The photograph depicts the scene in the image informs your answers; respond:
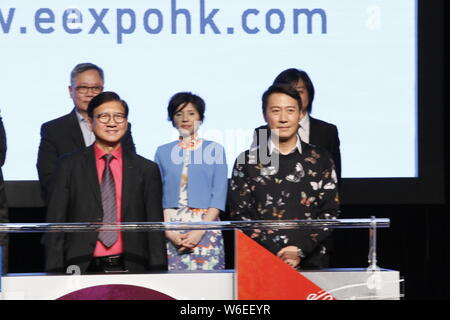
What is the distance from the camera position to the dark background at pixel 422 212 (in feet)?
16.8

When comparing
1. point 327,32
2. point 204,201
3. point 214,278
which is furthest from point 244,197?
point 327,32

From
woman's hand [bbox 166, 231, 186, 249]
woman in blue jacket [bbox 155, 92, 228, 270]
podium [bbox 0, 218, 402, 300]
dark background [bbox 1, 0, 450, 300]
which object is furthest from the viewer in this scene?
dark background [bbox 1, 0, 450, 300]

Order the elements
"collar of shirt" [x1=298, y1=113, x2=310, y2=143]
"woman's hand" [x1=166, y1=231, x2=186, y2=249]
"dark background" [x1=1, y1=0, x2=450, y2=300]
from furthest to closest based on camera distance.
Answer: "dark background" [x1=1, y1=0, x2=450, y2=300], "collar of shirt" [x1=298, y1=113, x2=310, y2=143], "woman's hand" [x1=166, y1=231, x2=186, y2=249]

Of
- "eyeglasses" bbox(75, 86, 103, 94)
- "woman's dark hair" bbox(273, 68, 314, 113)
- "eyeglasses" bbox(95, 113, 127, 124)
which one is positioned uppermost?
"woman's dark hair" bbox(273, 68, 314, 113)

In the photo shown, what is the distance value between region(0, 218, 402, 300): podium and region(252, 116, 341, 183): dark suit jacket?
199 centimetres

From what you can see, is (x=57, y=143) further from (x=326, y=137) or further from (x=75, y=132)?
(x=326, y=137)

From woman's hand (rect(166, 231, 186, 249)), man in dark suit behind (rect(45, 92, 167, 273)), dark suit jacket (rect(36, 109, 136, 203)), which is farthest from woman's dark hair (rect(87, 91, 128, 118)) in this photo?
woman's hand (rect(166, 231, 186, 249))

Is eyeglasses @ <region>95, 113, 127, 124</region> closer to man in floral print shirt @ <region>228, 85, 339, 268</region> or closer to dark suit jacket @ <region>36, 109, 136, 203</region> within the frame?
man in floral print shirt @ <region>228, 85, 339, 268</region>

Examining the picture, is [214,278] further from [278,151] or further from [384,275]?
[278,151]

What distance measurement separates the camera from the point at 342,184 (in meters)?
5.09

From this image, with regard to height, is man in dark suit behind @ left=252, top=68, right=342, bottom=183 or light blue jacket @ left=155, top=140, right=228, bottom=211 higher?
man in dark suit behind @ left=252, top=68, right=342, bottom=183

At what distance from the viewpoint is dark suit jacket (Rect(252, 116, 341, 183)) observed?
4.78 metres

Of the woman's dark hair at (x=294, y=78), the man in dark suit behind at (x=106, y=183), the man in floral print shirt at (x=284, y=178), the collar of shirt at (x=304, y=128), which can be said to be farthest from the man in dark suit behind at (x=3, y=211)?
the collar of shirt at (x=304, y=128)

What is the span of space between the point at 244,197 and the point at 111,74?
62.7 inches
